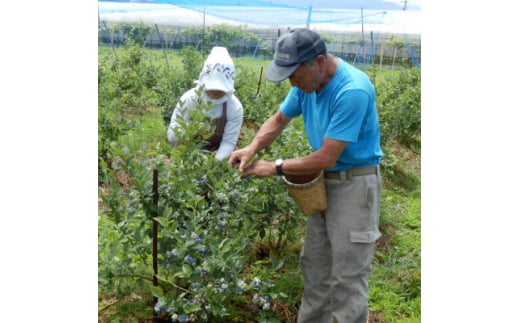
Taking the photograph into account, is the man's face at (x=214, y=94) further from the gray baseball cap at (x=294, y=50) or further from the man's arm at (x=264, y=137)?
the gray baseball cap at (x=294, y=50)

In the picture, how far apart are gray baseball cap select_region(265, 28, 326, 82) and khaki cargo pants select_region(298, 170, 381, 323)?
516mm

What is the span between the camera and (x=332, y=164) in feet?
6.40

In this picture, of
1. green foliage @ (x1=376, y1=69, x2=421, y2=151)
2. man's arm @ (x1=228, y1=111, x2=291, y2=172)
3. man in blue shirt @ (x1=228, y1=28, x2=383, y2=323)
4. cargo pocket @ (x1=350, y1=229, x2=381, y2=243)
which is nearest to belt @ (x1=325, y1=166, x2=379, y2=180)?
man in blue shirt @ (x1=228, y1=28, x2=383, y2=323)

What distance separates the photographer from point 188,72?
5.75m

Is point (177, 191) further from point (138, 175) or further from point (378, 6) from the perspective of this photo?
point (378, 6)

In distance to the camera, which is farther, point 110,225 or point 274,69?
point 110,225

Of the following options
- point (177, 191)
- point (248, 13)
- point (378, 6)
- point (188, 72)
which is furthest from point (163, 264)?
point (248, 13)

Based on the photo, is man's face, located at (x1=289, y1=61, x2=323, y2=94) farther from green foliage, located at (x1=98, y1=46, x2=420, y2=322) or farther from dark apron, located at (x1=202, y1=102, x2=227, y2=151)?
dark apron, located at (x1=202, y1=102, x2=227, y2=151)

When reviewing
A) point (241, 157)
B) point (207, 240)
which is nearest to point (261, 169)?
point (241, 157)

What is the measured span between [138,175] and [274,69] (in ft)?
2.05

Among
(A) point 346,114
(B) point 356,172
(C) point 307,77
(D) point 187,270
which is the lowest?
(D) point 187,270

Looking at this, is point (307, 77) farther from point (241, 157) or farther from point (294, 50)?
point (241, 157)

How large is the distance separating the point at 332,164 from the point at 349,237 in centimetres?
35

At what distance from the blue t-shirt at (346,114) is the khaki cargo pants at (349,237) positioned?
0.10m
